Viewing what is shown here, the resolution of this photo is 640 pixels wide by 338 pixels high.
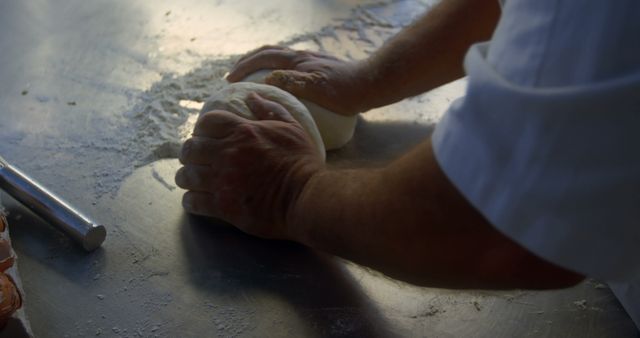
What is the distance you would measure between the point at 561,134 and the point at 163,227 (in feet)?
2.04

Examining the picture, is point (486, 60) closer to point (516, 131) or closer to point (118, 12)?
point (516, 131)

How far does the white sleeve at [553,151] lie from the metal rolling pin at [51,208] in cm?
55

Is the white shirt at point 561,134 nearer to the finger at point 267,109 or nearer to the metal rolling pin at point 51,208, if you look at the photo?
the finger at point 267,109

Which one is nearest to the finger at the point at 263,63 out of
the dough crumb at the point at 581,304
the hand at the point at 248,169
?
the hand at the point at 248,169

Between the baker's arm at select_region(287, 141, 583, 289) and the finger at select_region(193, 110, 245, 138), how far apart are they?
192mm

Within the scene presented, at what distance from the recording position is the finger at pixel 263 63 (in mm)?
1114

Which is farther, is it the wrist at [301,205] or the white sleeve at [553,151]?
the wrist at [301,205]

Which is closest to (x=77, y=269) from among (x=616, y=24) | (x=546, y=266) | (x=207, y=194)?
(x=207, y=194)

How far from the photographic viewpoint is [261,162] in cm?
84

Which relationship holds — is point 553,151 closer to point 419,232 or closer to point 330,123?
point 419,232

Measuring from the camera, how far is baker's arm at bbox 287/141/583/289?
0.56m

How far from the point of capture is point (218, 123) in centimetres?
88

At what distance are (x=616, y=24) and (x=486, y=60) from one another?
0.10 metres

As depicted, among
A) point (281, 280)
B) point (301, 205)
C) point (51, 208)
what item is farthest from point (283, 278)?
point (51, 208)
